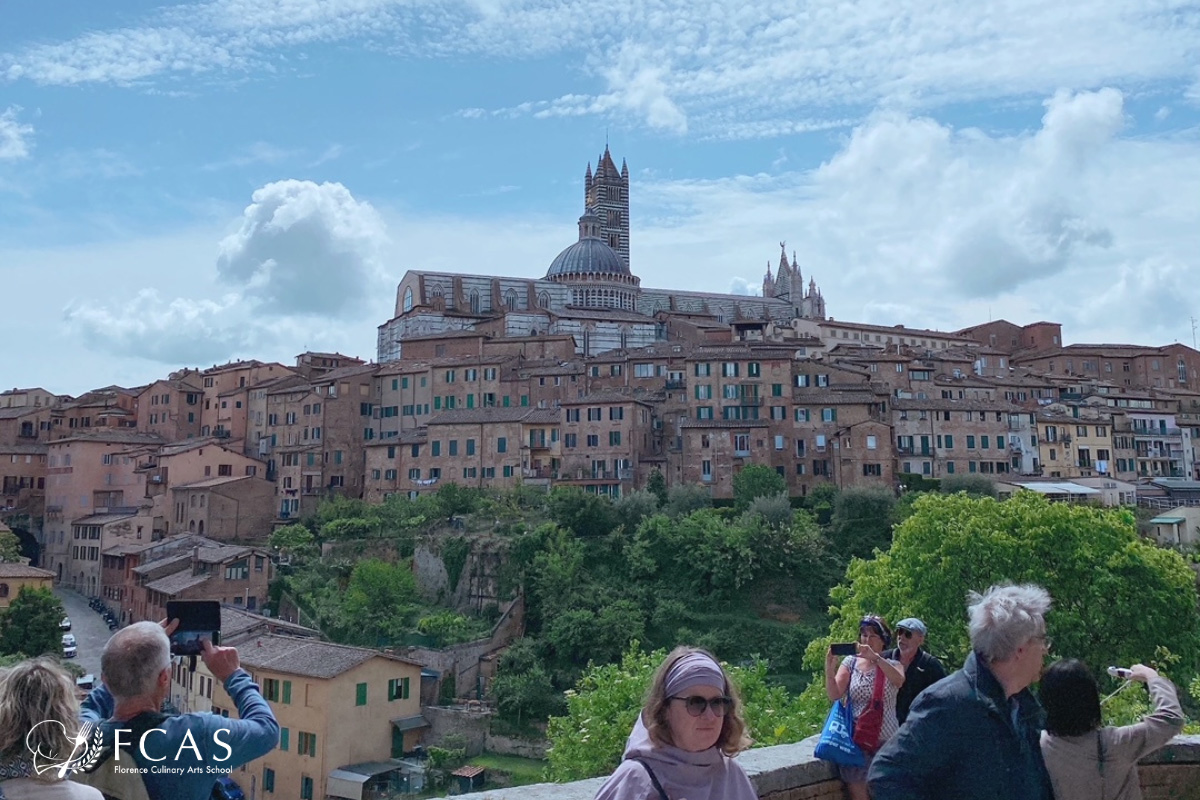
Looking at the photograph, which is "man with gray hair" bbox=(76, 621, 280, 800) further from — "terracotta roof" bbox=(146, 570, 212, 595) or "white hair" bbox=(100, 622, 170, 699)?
"terracotta roof" bbox=(146, 570, 212, 595)

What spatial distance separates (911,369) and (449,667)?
108 ft

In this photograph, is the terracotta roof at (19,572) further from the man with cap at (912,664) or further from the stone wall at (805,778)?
the man with cap at (912,664)

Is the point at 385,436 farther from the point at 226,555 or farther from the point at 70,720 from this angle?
the point at 70,720

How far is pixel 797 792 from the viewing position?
19.7 ft

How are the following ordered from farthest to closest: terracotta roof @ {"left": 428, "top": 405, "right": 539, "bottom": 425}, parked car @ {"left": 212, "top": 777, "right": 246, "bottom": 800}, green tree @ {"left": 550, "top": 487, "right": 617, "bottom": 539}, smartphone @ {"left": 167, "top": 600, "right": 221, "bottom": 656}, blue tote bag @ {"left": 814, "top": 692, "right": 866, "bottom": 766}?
terracotta roof @ {"left": 428, "top": 405, "right": 539, "bottom": 425}
green tree @ {"left": 550, "top": 487, "right": 617, "bottom": 539}
blue tote bag @ {"left": 814, "top": 692, "right": 866, "bottom": 766}
smartphone @ {"left": 167, "top": 600, "right": 221, "bottom": 656}
parked car @ {"left": 212, "top": 777, "right": 246, "bottom": 800}

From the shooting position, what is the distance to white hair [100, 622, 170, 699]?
408cm

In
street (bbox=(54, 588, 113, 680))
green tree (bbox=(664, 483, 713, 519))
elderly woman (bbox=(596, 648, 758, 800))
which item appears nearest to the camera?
elderly woman (bbox=(596, 648, 758, 800))

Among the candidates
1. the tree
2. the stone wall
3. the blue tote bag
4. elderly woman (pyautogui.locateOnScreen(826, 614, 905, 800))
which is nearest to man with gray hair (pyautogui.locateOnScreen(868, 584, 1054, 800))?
elderly woman (pyautogui.locateOnScreen(826, 614, 905, 800))

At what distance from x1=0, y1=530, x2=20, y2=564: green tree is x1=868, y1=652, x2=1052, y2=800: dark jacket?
165 ft

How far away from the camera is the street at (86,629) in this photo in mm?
39188

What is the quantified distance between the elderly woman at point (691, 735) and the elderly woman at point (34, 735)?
77.4 inches

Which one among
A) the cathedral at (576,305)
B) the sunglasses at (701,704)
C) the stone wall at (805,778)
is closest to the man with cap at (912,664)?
the stone wall at (805,778)

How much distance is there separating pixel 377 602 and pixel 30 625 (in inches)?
512

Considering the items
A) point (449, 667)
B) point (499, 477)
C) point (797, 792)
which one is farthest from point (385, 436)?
point (797, 792)
